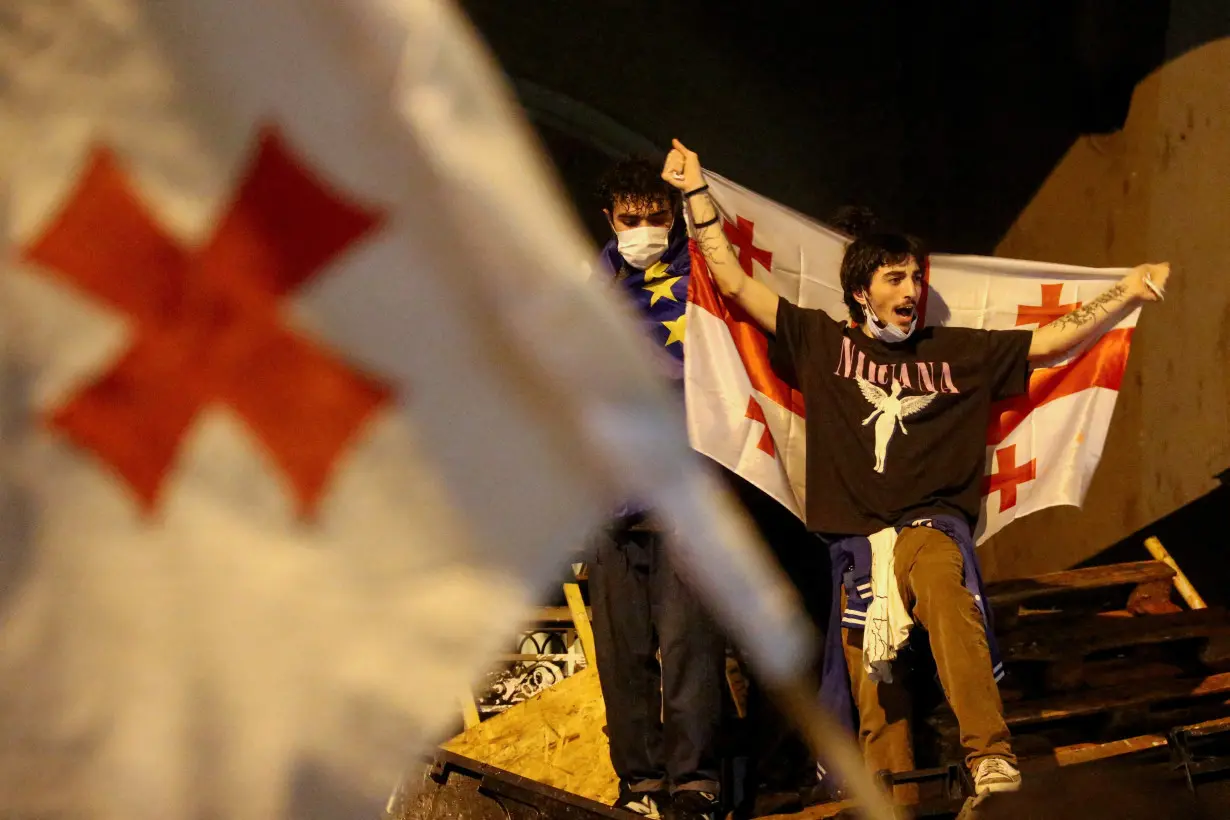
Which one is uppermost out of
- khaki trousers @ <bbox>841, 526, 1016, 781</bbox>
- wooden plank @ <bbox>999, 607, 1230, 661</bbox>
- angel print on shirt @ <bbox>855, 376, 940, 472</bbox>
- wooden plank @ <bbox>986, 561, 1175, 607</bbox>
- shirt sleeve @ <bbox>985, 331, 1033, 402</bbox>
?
shirt sleeve @ <bbox>985, 331, 1033, 402</bbox>

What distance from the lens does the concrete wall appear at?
14.7 ft

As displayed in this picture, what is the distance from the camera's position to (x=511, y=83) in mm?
4762

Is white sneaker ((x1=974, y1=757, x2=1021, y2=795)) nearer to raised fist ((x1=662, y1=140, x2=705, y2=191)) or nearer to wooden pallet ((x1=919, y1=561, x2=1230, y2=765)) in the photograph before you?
wooden pallet ((x1=919, y1=561, x2=1230, y2=765))

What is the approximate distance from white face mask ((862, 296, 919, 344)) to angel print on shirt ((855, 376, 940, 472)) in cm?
13

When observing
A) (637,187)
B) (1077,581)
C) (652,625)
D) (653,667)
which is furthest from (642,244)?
(1077,581)

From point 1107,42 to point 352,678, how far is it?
454cm

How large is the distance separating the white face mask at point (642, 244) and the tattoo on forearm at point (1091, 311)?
1.20 m

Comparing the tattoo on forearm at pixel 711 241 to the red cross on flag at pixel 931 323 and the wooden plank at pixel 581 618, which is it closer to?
the red cross on flag at pixel 931 323

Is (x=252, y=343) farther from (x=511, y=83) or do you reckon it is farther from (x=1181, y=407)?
(x=1181, y=407)

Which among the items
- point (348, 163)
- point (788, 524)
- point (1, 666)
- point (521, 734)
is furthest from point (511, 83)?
point (1, 666)

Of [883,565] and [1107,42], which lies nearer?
[883,565]

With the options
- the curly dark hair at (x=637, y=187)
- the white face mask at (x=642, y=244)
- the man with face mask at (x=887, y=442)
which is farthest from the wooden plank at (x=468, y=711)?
the curly dark hair at (x=637, y=187)

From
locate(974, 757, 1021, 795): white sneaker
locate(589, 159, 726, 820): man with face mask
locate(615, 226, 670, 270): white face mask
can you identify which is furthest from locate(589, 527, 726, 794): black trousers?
locate(615, 226, 670, 270): white face mask

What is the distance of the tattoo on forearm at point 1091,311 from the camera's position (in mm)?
3490
